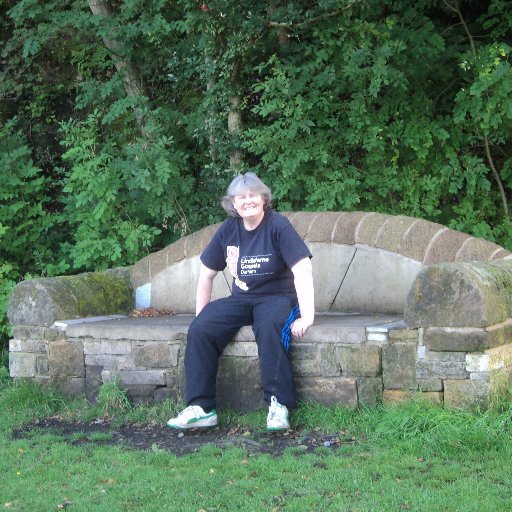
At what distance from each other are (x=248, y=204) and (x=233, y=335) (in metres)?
0.80

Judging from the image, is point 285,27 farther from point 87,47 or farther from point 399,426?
point 399,426

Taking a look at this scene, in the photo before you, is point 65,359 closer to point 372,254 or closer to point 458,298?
point 372,254

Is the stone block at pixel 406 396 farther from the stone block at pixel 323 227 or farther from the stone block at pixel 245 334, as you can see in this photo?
the stone block at pixel 323 227

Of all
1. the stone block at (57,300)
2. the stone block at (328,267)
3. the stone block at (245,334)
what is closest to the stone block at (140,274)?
the stone block at (57,300)

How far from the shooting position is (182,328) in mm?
5602

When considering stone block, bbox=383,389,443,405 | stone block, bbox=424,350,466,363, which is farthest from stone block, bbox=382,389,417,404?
stone block, bbox=424,350,466,363

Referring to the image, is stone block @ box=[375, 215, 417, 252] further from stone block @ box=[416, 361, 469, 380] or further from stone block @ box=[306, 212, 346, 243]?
stone block @ box=[416, 361, 469, 380]

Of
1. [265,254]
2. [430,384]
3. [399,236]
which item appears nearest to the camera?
[430,384]

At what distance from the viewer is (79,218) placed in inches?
322

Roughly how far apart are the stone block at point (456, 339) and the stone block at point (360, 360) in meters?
0.33

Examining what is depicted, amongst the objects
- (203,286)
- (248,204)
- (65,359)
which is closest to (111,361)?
(65,359)

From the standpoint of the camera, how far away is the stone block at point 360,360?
496 centimetres

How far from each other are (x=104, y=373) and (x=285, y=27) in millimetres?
3551

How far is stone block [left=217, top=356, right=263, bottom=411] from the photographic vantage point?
5355 mm
